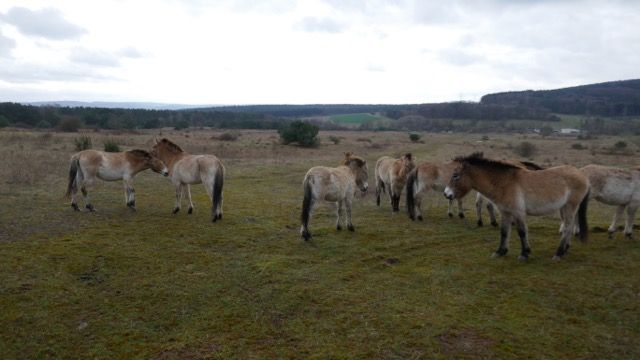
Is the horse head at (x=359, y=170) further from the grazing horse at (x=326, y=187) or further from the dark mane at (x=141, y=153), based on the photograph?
the dark mane at (x=141, y=153)

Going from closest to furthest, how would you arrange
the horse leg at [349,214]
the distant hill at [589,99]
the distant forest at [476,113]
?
the horse leg at [349,214] < the distant forest at [476,113] < the distant hill at [589,99]

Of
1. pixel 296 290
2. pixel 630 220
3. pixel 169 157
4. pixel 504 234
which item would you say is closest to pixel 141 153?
pixel 169 157

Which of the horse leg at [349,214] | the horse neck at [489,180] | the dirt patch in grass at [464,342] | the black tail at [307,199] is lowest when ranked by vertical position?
the dirt patch in grass at [464,342]

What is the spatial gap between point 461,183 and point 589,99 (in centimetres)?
14087

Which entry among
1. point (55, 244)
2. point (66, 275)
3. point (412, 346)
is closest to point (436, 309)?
point (412, 346)

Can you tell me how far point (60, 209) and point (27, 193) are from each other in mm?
2965

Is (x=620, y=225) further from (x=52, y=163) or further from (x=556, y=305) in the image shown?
(x=52, y=163)

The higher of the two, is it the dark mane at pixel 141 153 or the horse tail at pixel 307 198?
the dark mane at pixel 141 153

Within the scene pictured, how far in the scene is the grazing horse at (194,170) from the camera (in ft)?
37.0

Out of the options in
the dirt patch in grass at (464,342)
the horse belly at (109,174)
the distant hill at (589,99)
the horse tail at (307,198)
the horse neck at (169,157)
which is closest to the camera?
the dirt patch in grass at (464,342)

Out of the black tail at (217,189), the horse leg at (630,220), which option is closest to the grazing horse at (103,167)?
the black tail at (217,189)

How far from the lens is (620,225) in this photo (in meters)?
11.6

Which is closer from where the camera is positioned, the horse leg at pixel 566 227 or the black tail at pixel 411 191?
the horse leg at pixel 566 227

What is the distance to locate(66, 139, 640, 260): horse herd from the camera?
847cm
